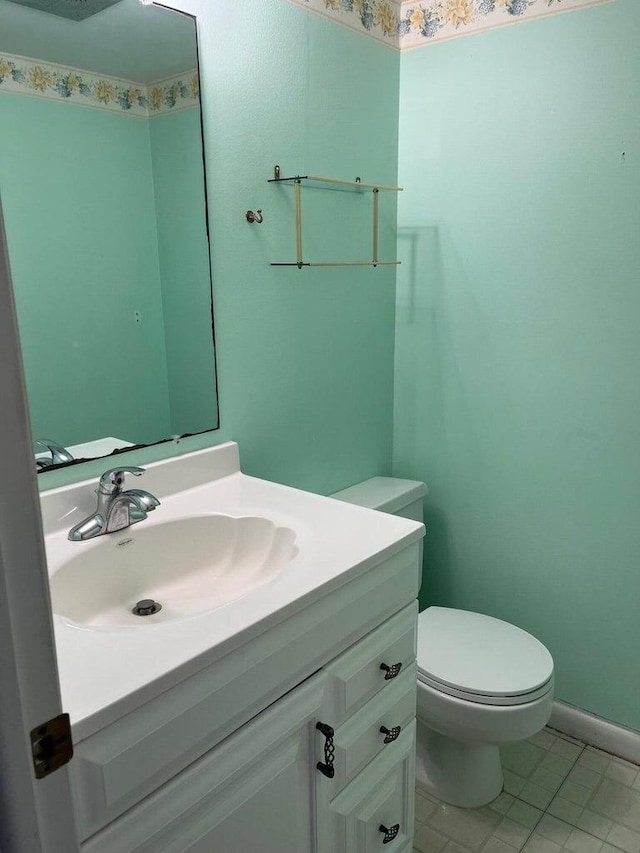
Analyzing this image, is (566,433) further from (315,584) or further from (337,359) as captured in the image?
(315,584)

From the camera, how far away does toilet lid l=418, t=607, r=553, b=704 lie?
157 cm

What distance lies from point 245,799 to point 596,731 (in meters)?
1.38

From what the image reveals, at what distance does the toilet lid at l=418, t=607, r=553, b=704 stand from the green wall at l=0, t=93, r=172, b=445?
88 cm

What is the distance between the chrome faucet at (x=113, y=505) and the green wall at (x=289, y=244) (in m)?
0.11

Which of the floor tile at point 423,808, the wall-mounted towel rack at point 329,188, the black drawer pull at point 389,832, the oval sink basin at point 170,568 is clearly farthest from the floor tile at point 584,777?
the wall-mounted towel rack at point 329,188

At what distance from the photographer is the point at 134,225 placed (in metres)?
1.36

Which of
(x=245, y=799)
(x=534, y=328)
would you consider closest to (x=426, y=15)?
(x=534, y=328)

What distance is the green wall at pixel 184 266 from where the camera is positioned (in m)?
1.39

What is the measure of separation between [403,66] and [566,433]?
3.84 ft

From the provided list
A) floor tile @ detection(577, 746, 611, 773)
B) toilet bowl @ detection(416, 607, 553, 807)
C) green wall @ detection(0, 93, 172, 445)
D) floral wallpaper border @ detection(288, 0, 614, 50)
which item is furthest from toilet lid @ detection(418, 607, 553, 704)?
floral wallpaper border @ detection(288, 0, 614, 50)

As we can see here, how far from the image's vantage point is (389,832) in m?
1.35

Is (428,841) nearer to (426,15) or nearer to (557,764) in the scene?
(557,764)

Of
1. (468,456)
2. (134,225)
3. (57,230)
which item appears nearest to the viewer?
(57,230)

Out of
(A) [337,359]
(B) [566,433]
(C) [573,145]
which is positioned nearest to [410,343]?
(A) [337,359]
